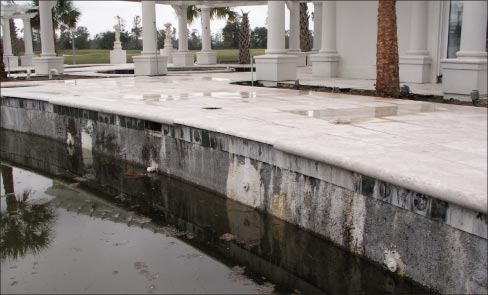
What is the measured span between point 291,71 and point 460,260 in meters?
12.4

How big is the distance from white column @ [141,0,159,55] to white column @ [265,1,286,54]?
22.1 feet

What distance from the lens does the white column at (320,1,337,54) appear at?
61.2 ft

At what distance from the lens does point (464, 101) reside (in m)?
11.3

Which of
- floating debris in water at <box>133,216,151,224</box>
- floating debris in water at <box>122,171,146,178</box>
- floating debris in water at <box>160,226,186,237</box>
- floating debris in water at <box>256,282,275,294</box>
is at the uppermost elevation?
floating debris in water at <box>122,171,146,178</box>

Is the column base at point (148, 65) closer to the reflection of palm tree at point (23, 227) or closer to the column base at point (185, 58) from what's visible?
the column base at point (185, 58)

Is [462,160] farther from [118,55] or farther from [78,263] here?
[118,55]

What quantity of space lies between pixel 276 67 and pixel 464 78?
6.02 m

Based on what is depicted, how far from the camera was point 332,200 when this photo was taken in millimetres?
5969

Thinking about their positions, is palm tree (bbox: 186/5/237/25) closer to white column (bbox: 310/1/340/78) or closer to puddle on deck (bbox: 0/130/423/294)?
white column (bbox: 310/1/340/78)

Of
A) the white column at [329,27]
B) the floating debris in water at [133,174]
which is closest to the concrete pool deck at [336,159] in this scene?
the floating debris in water at [133,174]

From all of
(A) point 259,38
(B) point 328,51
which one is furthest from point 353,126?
(A) point 259,38

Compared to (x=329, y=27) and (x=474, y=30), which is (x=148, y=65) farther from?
(x=474, y=30)

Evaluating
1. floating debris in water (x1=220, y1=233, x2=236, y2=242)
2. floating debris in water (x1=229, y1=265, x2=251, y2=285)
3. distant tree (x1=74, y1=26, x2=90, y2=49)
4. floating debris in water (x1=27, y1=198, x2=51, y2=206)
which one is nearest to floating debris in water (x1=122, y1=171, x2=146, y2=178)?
floating debris in water (x1=27, y1=198, x2=51, y2=206)

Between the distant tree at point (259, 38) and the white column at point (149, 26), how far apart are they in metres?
47.2
